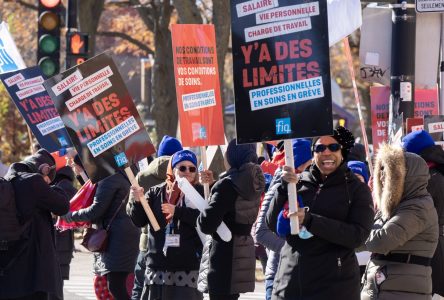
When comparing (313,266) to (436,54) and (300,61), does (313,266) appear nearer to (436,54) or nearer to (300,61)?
(300,61)

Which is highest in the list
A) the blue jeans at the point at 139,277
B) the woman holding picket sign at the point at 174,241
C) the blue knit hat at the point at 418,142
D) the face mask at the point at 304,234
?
the blue knit hat at the point at 418,142

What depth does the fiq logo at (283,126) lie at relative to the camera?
784 centimetres

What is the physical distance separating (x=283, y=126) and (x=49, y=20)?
10522 millimetres

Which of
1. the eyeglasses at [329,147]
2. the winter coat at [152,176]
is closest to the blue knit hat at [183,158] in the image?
the winter coat at [152,176]

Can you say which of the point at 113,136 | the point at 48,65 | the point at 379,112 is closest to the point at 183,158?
the point at 113,136

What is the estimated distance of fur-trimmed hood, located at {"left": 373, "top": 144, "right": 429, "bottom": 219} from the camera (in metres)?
7.95

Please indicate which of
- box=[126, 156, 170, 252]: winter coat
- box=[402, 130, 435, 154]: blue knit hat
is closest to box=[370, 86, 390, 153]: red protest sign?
box=[126, 156, 170, 252]: winter coat

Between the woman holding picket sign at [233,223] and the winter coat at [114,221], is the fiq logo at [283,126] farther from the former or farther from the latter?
the winter coat at [114,221]

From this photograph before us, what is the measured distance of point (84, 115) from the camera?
10.1 metres

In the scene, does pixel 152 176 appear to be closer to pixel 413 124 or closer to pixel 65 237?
pixel 65 237

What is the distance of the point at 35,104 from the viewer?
1323 centimetres

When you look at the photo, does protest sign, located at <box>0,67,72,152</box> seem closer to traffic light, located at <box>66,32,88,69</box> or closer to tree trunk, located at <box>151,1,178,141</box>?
traffic light, located at <box>66,32,88,69</box>

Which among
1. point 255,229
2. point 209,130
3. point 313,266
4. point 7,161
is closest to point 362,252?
point 255,229

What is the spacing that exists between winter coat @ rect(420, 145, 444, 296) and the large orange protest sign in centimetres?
207
